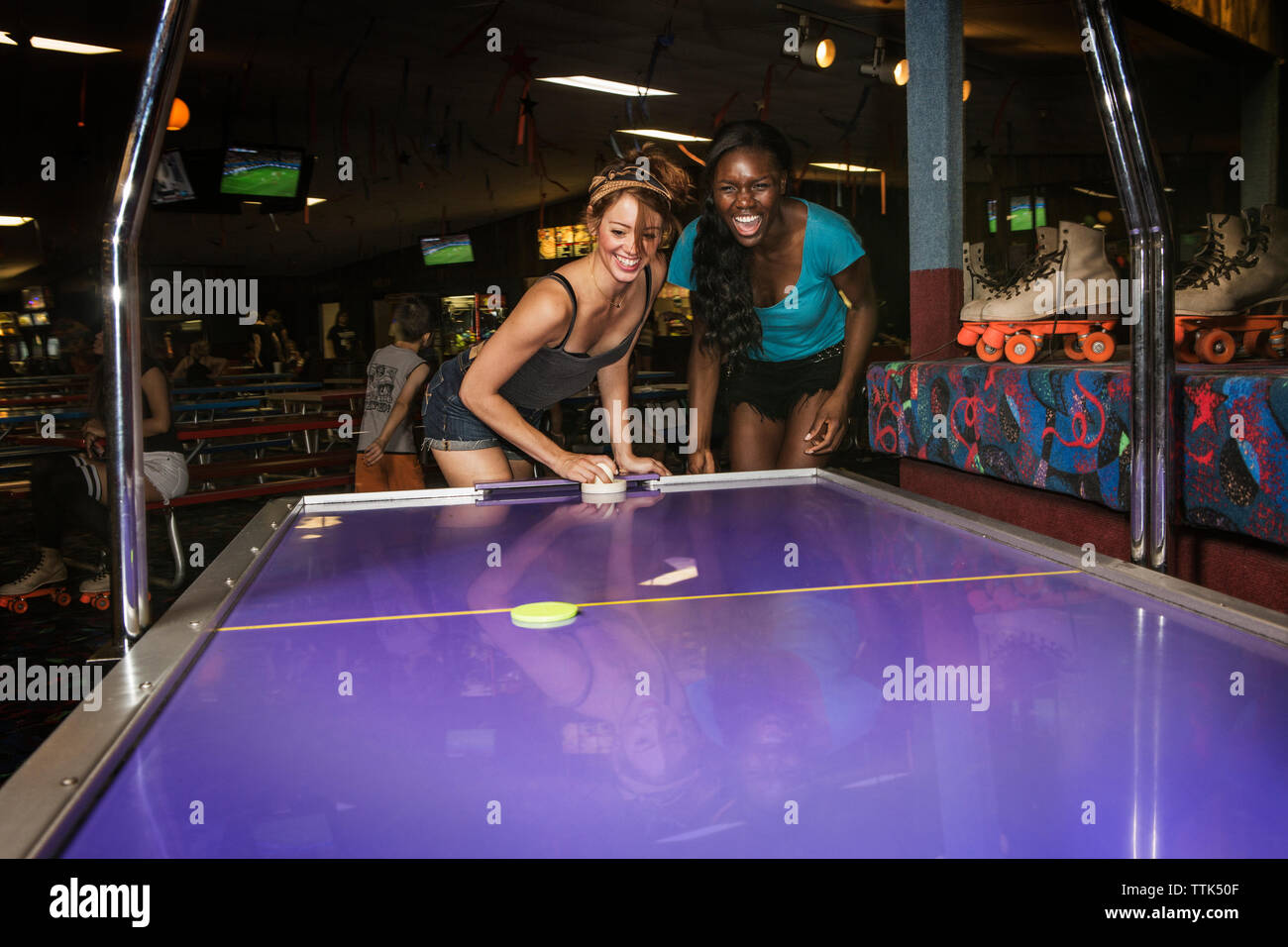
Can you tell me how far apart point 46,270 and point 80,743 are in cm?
1760

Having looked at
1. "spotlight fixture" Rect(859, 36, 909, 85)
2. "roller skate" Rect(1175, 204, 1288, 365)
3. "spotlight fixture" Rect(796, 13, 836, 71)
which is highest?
"spotlight fixture" Rect(859, 36, 909, 85)

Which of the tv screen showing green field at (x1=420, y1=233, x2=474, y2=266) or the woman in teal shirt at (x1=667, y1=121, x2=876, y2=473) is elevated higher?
the tv screen showing green field at (x1=420, y1=233, x2=474, y2=266)

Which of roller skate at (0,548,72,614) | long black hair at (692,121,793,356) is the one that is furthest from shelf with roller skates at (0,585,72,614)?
long black hair at (692,121,793,356)

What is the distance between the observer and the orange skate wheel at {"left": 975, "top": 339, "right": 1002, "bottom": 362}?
2.72 m

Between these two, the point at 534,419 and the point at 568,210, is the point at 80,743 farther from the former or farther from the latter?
the point at 568,210

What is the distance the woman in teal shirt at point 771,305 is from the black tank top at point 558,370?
2.31 feet

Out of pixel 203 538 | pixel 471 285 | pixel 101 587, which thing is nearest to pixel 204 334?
pixel 471 285

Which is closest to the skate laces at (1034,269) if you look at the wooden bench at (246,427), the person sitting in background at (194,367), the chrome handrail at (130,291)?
the chrome handrail at (130,291)

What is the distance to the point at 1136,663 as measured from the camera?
0.92 meters

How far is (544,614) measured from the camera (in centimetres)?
109

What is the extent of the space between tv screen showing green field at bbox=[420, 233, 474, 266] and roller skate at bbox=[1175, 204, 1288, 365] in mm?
11996

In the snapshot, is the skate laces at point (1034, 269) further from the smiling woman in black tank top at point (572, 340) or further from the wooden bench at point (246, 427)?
the wooden bench at point (246, 427)

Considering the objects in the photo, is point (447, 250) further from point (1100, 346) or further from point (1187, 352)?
point (1187, 352)

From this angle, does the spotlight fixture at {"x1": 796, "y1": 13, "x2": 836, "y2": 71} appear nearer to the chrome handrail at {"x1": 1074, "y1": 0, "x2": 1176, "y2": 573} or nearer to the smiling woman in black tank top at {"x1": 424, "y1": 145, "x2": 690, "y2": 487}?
the smiling woman in black tank top at {"x1": 424, "y1": 145, "x2": 690, "y2": 487}
